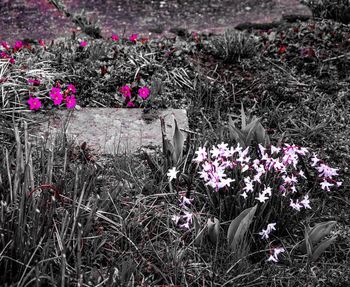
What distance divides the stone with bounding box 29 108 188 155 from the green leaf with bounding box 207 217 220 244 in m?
0.80

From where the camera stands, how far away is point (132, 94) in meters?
3.79

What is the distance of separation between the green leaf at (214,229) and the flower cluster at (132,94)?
1.31m

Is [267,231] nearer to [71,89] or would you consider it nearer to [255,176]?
[255,176]

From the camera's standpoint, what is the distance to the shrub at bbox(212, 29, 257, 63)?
4.27m

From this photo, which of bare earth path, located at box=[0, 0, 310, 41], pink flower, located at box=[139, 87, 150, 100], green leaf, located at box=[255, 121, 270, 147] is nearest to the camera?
green leaf, located at box=[255, 121, 270, 147]

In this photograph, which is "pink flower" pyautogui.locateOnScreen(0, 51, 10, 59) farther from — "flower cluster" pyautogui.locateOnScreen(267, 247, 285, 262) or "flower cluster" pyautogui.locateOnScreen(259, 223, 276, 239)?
"flower cluster" pyautogui.locateOnScreen(267, 247, 285, 262)

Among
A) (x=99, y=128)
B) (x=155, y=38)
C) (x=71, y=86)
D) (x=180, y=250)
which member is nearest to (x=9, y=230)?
(x=180, y=250)

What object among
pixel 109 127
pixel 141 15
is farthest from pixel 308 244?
pixel 141 15

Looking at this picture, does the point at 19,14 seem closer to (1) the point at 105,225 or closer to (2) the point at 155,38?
(2) the point at 155,38

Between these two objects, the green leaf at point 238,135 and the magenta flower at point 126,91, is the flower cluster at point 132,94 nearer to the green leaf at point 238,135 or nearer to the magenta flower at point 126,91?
the magenta flower at point 126,91

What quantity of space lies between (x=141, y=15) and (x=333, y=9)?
68.3 inches

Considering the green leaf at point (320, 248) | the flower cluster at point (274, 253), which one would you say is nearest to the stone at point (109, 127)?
the flower cluster at point (274, 253)

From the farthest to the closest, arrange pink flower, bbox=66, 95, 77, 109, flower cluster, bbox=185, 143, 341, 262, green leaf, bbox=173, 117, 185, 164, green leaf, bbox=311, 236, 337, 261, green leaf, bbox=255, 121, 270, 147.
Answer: pink flower, bbox=66, 95, 77, 109 → green leaf, bbox=255, 121, 270, 147 → green leaf, bbox=173, 117, 185, 164 → flower cluster, bbox=185, 143, 341, 262 → green leaf, bbox=311, 236, 337, 261

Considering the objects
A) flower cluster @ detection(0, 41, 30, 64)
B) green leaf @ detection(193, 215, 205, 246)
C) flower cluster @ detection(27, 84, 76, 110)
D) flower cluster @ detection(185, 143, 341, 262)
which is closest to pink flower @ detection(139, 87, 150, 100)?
flower cluster @ detection(27, 84, 76, 110)
